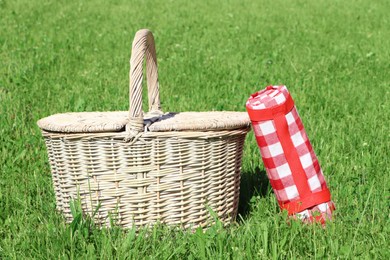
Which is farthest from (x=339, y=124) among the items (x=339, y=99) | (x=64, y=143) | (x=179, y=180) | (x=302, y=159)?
(x=64, y=143)

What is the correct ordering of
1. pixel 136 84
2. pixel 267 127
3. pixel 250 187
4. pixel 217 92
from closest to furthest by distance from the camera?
pixel 136 84, pixel 267 127, pixel 250 187, pixel 217 92

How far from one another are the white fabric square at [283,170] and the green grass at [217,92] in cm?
21

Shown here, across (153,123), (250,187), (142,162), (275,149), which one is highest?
(153,123)

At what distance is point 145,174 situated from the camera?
308 centimetres

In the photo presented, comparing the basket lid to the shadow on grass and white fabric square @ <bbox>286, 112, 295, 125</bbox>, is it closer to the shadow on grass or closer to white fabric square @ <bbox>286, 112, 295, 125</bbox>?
white fabric square @ <bbox>286, 112, 295, 125</bbox>

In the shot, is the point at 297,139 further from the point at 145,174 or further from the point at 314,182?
the point at 145,174

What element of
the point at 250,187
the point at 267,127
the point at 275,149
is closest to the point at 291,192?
the point at 275,149

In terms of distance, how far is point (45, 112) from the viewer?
5430mm

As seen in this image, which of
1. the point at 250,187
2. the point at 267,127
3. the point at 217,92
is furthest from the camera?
the point at 217,92

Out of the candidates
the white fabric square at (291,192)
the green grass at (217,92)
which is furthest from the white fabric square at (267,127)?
the green grass at (217,92)

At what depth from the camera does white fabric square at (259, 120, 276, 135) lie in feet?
→ 10.4

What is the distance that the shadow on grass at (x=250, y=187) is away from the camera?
12.2 feet

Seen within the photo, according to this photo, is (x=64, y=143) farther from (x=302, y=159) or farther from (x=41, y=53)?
(x=41, y=53)

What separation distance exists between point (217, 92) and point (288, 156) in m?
2.91
